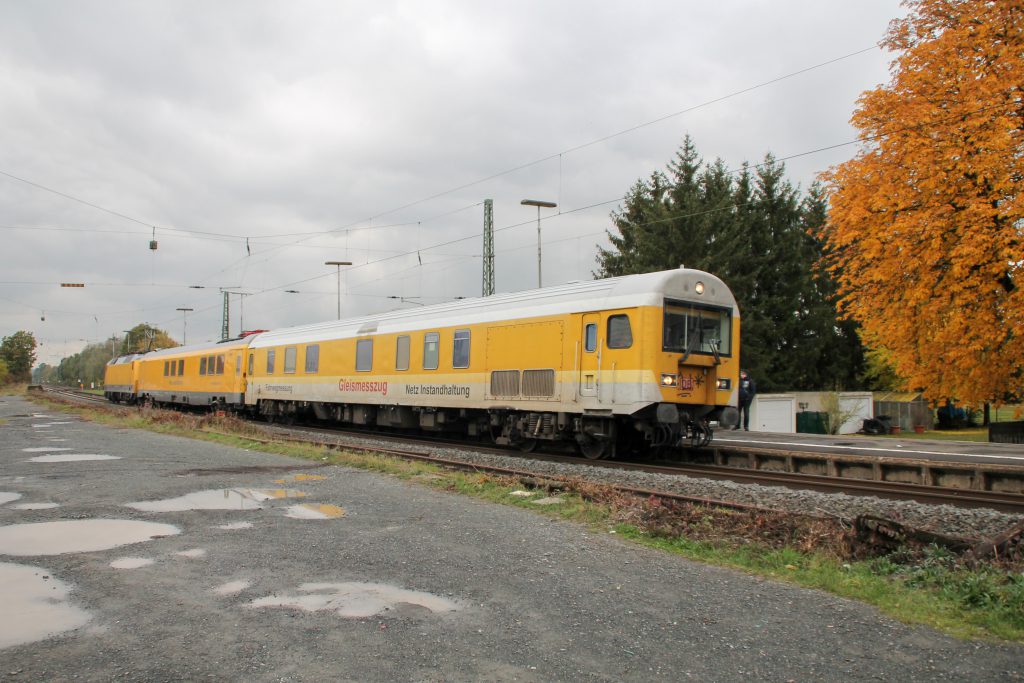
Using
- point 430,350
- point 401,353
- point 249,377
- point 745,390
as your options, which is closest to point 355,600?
point 430,350

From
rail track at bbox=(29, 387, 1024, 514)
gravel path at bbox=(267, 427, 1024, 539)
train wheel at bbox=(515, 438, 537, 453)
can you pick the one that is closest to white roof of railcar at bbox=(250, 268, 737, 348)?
train wheel at bbox=(515, 438, 537, 453)

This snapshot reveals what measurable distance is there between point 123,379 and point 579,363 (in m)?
44.1

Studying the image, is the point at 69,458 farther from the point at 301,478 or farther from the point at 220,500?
the point at 220,500

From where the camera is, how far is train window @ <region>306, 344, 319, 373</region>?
947 inches

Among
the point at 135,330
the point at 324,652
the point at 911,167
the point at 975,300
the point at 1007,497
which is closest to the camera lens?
the point at 324,652

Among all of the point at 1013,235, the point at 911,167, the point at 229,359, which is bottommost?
the point at 229,359

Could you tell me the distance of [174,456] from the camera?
46.9ft

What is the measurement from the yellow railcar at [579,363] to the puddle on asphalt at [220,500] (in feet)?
20.0

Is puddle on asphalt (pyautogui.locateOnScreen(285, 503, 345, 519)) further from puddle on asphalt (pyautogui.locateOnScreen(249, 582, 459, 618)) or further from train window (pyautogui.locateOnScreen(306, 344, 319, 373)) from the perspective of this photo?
train window (pyautogui.locateOnScreen(306, 344, 319, 373))

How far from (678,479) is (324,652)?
8.31 metres

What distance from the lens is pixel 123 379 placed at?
4922 centimetres

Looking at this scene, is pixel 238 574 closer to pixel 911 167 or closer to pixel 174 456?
pixel 174 456

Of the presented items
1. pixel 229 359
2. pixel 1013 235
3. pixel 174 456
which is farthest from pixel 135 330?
pixel 1013 235

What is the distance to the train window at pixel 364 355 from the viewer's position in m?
21.0
